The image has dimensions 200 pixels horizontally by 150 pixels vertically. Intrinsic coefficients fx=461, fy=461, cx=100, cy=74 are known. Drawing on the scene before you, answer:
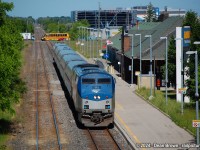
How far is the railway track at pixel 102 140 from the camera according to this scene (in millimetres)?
23852

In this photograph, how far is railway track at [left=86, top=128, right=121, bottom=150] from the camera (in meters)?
23.9

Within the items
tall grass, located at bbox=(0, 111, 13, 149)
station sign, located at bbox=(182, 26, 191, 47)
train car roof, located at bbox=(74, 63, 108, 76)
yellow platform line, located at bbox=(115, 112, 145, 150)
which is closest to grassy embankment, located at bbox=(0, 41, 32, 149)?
tall grass, located at bbox=(0, 111, 13, 149)

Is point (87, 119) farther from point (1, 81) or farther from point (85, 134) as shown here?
point (1, 81)

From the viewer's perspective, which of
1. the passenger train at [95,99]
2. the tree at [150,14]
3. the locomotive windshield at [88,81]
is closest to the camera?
the passenger train at [95,99]

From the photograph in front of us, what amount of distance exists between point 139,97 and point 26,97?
9922 mm

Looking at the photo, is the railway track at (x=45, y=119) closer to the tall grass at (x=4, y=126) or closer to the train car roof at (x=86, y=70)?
the tall grass at (x=4, y=126)

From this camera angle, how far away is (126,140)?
25188 mm

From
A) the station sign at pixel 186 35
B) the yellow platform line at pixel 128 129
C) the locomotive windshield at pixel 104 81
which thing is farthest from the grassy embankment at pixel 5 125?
the station sign at pixel 186 35

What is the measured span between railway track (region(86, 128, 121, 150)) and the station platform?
0.81 metres

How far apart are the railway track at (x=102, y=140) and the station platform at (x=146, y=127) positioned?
806 mm

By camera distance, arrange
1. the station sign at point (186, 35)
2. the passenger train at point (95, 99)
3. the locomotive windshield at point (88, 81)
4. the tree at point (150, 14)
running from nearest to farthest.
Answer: the passenger train at point (95, 99) → the locomotive windshield at point (88, 81) → the station sign at point (186, 35) → the tree at point (150, 14)

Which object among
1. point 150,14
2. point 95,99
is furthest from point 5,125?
point 150,14

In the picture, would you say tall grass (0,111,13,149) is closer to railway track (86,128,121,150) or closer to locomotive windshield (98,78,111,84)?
railway track (86,128,121,150)

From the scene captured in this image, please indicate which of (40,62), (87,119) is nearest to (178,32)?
(87,119)
